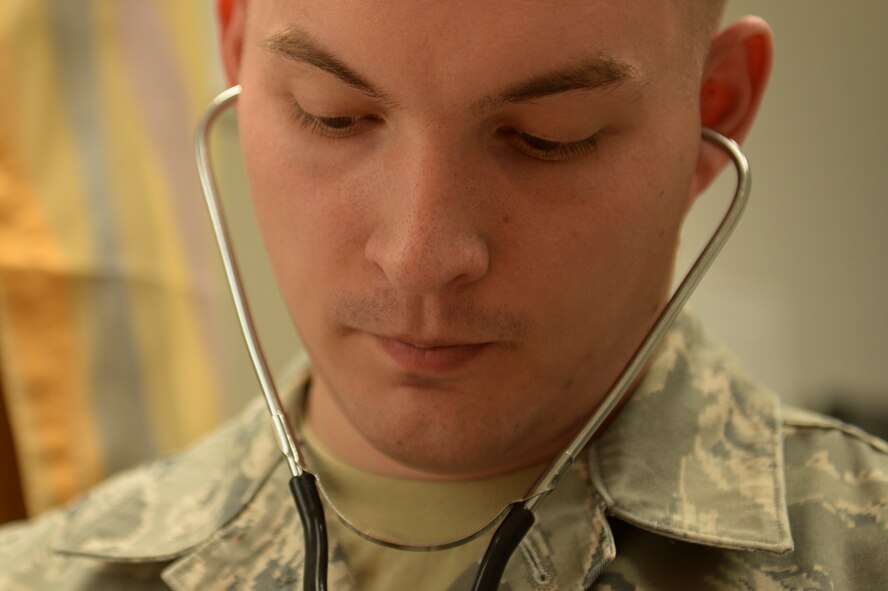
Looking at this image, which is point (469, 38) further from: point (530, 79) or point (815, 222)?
point (815, 222)

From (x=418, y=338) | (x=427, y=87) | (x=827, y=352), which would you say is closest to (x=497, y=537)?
(x=418, y=338)

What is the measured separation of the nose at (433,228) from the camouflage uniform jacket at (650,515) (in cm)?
23

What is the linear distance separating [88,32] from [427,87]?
78cm

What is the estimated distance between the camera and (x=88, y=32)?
1.34 m

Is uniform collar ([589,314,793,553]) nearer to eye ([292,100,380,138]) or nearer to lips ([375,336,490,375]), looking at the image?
lips ([375,336,490,375])

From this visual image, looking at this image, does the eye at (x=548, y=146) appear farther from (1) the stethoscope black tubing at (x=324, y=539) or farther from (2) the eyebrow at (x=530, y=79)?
(1) the stethoscope black tubing at (x=324, y=539)

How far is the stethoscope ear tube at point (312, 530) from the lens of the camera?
76 cm

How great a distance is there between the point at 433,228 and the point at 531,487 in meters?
0.20

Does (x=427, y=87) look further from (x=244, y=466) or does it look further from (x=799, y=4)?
(x=799, y=4)

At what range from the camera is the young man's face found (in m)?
0.71

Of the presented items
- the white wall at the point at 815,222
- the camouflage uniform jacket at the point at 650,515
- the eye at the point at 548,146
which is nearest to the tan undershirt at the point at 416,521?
the camouflage uniform jacket at the point at 650,515

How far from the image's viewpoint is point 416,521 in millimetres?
881

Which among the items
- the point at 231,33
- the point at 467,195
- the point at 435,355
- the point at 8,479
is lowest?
the point at 8,479

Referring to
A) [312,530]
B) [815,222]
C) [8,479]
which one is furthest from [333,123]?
[815,222]
